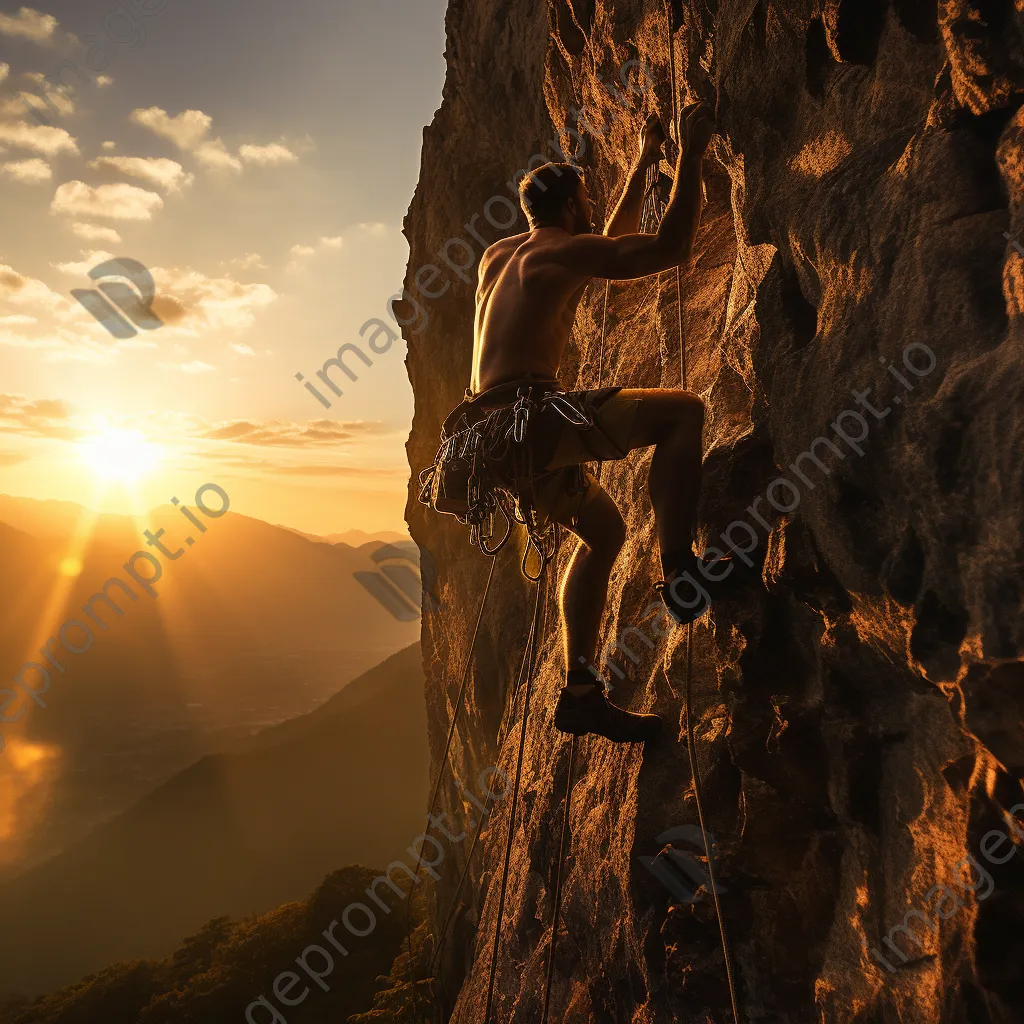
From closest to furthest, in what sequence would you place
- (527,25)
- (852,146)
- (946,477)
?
1. (946,477)
2. (852,146)
3. (527,25)

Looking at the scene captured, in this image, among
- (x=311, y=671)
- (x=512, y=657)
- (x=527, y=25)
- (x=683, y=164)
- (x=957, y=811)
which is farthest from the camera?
(x=311, y=671)

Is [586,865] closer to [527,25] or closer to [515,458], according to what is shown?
[515,458]

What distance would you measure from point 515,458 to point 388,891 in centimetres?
3629

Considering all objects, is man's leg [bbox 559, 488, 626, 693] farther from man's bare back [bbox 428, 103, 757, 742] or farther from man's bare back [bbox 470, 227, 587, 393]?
man's bare back [bbox 470, 227, 587, 393]

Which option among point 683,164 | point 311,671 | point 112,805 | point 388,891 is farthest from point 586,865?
point 311,671

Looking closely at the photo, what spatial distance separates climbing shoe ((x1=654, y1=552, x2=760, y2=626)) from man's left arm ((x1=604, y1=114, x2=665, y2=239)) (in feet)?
6.39

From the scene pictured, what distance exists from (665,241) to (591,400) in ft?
2.49

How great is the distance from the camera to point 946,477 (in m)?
1.90

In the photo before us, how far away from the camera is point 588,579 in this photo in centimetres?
339

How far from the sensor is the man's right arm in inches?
116

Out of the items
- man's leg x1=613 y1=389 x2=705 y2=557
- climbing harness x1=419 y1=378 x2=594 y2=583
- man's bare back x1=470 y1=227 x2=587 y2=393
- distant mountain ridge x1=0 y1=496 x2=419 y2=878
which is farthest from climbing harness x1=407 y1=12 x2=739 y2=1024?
distant mountain ridge x1=0 y1=496 x2=419 y2=878

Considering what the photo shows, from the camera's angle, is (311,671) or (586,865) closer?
(586,865)

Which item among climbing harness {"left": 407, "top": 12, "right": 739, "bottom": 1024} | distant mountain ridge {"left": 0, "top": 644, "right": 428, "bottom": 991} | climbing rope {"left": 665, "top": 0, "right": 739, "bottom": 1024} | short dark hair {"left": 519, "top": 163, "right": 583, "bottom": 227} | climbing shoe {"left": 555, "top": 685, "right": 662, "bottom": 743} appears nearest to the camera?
climbing rope {"left": 665, "top": 0, "right": 739, "bottom": 1024}

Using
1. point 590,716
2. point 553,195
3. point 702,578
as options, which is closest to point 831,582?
point 702,578
